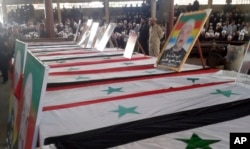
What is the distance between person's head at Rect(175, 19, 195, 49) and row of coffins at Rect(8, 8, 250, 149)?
0.24m

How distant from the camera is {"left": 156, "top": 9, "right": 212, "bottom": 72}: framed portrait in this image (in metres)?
2.08

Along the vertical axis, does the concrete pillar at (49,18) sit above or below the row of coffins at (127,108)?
above

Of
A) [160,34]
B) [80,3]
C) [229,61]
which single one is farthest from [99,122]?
[80,3]

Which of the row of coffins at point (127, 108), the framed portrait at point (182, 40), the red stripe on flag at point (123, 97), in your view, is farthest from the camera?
the framed portrait at point (182, 40)

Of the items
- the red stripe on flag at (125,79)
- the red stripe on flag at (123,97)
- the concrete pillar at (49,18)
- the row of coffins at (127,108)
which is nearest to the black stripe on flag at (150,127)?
the row of coffins at (127,108)

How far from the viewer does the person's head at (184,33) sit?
7.18 feet

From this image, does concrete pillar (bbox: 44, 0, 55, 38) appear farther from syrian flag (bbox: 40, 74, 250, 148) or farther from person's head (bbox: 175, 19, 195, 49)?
syrian flag (bbox: 40, 74, 250, 148)

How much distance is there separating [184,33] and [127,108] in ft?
3.74

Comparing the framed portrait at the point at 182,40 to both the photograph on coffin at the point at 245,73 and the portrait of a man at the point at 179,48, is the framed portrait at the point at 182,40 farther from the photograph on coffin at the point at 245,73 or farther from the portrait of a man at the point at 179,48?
the photograph on coffin at the point at 245,73

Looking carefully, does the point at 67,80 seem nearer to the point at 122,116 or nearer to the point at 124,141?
the point at 122,116

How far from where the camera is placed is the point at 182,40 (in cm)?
222

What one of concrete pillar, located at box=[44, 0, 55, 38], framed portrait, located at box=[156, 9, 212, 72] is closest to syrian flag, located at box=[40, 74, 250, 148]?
framed portrait, located at box=[156, 9, 212, 72]

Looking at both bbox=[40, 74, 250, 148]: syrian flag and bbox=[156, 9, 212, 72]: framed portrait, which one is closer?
bbox=[40, 74, 250, 148]: syrian flag

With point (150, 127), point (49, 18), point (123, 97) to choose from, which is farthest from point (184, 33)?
point (49, 18)
